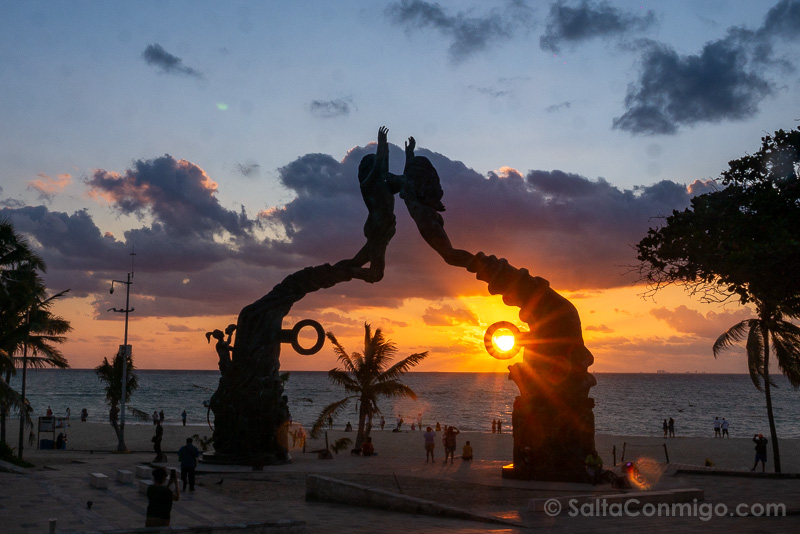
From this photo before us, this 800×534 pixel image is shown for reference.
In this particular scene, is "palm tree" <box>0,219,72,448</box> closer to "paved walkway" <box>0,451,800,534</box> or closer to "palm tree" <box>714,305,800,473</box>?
"paved walkway" <box>0,451,800,534</box>

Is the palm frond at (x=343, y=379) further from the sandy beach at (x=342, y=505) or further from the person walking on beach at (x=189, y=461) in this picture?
the person walking on beach at (x=189, y=461)

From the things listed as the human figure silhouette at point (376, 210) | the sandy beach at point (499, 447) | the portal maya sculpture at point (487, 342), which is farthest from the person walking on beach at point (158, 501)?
the sandy beach at point (499, 447)

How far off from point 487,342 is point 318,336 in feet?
24.3

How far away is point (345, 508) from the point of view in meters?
17.4

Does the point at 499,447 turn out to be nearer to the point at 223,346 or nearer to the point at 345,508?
the point at 223,346

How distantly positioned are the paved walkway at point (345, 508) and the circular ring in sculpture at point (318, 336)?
16.3ft

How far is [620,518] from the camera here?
15.9m

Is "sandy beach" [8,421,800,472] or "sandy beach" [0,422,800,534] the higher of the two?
"sandy beach" [0,422,800,534]

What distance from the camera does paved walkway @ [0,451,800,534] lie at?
14406 mm

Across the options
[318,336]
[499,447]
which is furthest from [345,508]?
[499,447]

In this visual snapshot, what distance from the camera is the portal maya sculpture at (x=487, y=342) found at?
71.6 ft

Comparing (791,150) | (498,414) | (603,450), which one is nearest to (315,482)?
(791,150)

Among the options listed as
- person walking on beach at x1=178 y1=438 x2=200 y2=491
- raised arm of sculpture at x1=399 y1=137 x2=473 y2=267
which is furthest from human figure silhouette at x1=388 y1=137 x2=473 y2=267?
person walking on beach at x1=178 y1=438 x2=200 y2=491

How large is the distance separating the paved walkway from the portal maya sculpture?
4.72 ft
